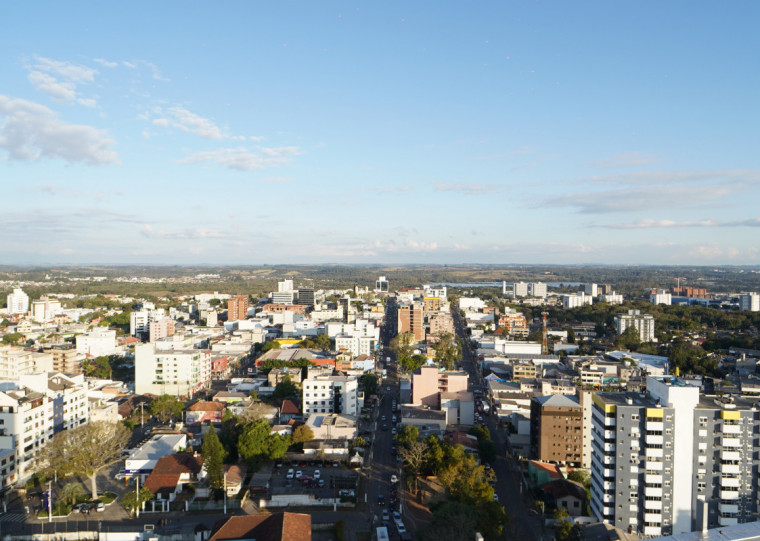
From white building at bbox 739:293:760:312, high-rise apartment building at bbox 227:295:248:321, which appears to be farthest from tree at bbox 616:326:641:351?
high-rise apartment building at bbox 227:295:248:321

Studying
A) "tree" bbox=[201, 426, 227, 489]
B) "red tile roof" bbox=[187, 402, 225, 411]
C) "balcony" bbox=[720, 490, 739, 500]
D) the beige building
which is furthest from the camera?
the beige building

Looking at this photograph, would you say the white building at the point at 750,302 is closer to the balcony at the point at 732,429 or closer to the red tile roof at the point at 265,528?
the balcony at the point at 732,429

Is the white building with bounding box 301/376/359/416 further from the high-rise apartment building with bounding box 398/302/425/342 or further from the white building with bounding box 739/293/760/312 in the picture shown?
the white building with bounding box 739/293/760/312

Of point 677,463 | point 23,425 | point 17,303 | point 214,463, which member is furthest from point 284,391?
point 17,303

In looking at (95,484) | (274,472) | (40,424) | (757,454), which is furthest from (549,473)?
(40,424)

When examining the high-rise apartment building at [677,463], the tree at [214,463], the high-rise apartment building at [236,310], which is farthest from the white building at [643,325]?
the tree at [214,463]

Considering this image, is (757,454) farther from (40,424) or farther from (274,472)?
(40,424)

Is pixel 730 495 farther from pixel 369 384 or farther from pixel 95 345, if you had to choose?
pixel 95 345
